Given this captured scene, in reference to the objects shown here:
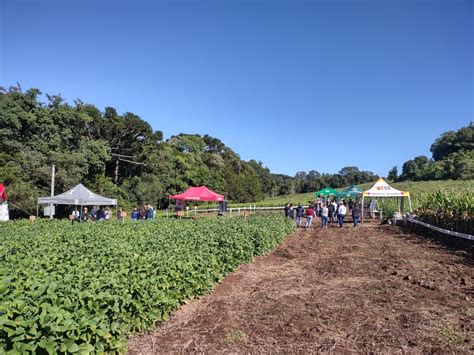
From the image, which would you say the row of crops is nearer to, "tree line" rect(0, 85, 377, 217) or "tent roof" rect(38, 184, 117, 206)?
"tent roof" rect(38, 184, 117, 206)

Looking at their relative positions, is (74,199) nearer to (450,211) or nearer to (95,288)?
(95,288)

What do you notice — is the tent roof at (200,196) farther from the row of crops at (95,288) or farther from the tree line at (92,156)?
the row of crops at (95,288)

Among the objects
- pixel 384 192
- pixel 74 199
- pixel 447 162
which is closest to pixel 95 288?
pixel 74 199

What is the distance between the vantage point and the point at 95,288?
4004 millimetres

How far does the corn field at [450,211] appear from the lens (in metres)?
16.0

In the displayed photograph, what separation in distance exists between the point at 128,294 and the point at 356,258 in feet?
28.3

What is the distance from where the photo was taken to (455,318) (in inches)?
228

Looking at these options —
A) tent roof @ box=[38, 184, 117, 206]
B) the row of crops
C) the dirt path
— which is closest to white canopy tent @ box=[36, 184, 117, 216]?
tent roof @ box=[38, 184, 117, 206]

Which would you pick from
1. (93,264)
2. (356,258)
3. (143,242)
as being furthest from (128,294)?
(356,258)

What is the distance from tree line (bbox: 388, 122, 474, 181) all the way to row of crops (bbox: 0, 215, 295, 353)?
243 feet

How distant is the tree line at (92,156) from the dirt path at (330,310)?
947 inches

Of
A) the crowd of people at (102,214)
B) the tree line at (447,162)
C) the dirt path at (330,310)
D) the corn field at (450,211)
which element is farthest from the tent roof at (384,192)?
the tree line at (447,162)

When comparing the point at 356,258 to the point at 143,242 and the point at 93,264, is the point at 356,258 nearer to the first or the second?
the point at 143,242

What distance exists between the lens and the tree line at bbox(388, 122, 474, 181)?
235 ft
